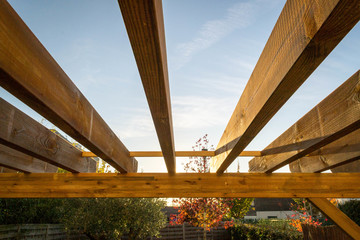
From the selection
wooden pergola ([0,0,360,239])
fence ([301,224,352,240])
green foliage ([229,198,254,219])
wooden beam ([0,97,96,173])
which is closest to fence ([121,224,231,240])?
green foliage ([229,198,254,219])

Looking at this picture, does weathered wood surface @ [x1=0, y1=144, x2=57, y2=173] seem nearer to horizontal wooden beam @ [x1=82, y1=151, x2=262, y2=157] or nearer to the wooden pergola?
the wooden pergola

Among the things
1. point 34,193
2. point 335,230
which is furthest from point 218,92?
point 335,230

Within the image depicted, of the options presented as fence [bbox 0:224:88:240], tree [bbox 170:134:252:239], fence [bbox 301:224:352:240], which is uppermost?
tree [bbox 170:134:252:239]

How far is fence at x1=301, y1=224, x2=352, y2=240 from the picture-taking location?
4.85 meters

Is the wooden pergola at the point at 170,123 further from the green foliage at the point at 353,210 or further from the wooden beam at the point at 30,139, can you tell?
the green foliage at the point at 353,210

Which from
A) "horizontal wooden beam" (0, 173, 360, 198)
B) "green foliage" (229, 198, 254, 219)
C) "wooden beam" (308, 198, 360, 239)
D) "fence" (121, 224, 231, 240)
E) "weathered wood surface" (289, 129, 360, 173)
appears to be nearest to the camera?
"weathered wood surface" (289, 129, 360, 173)

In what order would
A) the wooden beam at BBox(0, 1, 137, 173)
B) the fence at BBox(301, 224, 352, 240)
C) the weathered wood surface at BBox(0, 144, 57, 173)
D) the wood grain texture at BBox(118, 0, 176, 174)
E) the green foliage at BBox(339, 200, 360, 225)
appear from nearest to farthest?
1. the wood grain texture at BBox(118, 0, 176, 174)
2. the wooden beam at BBox(0, 1, 137, 173)
3. the weathered wood surface at BBox(0, 144, 57, 173)
4. the fence at BBox(301, 224, 352, 240)
5. the green foliage at BBox(339, 200, 360, 225)

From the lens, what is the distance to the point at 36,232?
7.81 meters

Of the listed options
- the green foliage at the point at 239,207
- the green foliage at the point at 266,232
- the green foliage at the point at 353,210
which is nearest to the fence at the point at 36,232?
the green foliage at the point at 266,232

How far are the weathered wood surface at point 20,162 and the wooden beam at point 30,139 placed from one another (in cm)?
63

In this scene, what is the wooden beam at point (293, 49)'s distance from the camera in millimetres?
862

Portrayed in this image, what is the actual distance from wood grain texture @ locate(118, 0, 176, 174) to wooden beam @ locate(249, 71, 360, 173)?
129cm

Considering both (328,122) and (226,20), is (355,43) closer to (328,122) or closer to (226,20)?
(328,122)

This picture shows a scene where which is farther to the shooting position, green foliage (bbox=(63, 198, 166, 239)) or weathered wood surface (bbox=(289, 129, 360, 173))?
green foliage (bbox=(63, 198, 166, 239))
